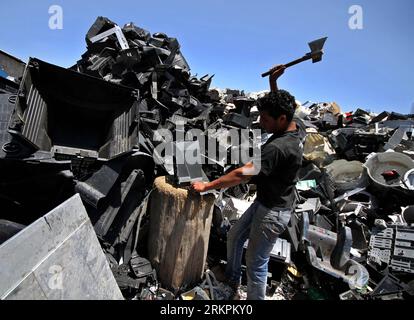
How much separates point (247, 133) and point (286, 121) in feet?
8.31

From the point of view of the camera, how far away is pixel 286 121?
7.50 ft

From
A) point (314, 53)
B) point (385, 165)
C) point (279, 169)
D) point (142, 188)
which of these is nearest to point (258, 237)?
point (279, 169)

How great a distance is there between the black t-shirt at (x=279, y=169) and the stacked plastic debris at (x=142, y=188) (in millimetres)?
789

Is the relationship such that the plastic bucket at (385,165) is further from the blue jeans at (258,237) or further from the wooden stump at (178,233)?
the wooden stump at (178,233)

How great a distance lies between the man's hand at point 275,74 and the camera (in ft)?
9.89

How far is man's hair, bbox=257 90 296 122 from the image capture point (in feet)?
7.27

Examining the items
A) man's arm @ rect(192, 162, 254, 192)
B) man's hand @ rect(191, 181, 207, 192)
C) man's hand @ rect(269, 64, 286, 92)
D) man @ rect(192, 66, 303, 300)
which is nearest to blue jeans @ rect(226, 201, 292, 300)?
man @ rect(192, 66, 303, 300)

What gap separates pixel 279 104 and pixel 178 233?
5.15 ft

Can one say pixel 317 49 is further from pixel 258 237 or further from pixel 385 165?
pixel 385 165

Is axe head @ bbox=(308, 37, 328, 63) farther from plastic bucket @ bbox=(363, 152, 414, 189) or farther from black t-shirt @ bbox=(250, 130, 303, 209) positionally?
plastic bucket @ bbox=(363, 152, 414, 189)

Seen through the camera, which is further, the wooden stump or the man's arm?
the wooden stump

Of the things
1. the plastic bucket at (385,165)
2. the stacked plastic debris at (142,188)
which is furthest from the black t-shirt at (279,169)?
the plastic bucket at (385,165)

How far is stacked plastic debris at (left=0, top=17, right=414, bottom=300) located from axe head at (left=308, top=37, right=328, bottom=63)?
888 mm
